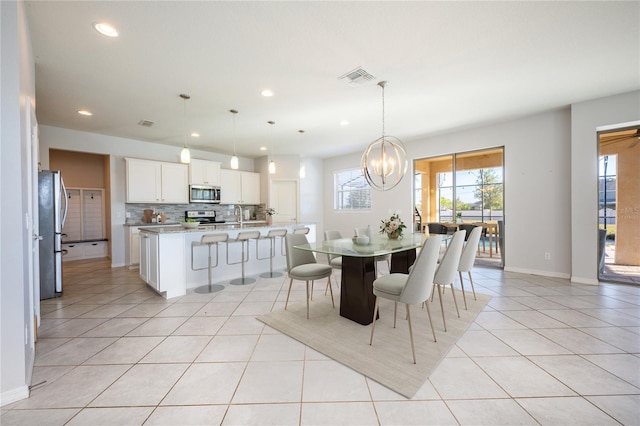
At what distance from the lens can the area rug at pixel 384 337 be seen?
6.06 ft

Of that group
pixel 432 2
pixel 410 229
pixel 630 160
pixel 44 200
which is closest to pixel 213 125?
pixel 44 200

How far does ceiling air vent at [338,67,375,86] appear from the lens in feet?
9.30

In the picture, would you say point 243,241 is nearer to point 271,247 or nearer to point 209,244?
point 209,244

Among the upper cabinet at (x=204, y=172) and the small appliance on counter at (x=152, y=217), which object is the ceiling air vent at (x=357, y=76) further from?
the small appliance on counter at (x=152, y=217)

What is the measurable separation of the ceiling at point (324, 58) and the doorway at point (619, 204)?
2.87 ft

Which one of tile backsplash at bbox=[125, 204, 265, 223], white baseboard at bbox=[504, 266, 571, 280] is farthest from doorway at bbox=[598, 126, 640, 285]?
tile backsplash at bbox=[125, 204, 265, 223]

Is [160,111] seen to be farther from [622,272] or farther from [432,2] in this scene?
[622,272]

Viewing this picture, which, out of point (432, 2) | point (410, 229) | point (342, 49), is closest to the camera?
point (432, 2)

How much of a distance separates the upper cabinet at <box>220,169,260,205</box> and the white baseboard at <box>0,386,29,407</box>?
5.31 m

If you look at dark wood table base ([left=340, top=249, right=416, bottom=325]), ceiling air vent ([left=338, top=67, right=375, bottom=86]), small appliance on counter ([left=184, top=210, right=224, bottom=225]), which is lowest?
dark wood table base ([left=340, top=249, right=416, bottom=325])

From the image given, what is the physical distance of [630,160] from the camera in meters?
3.83

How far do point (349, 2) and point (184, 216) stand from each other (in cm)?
583

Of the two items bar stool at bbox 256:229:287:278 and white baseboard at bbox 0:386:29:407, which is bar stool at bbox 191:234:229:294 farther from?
white baseboard at bbox 0:386:29:407

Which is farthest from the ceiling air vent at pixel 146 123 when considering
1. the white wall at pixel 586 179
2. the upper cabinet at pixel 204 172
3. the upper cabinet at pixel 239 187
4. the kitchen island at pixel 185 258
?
the white wall at pixel 586 179
